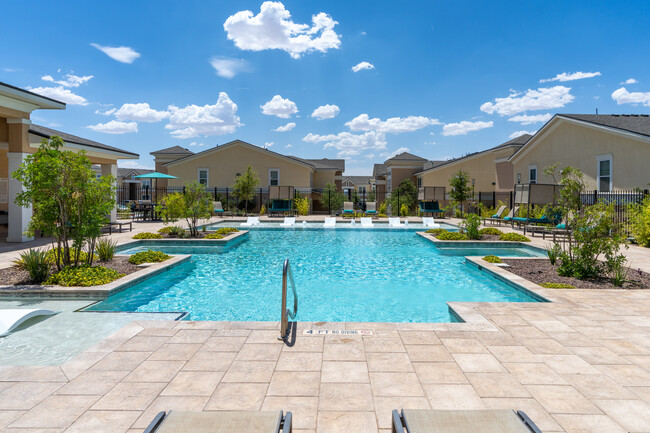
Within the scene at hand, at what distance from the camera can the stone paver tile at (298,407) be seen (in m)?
2.58

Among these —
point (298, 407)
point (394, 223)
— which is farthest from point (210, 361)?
point (394, 223)

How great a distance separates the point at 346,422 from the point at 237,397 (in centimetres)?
92

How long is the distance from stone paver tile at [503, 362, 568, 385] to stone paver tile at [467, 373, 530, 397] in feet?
0.32

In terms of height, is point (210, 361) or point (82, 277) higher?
point (82, 277)

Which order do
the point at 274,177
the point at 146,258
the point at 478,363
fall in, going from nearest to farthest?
the point at 478,363 → the point at 146,258 → the point at 274,177

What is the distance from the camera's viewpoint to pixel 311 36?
1888 centimetres

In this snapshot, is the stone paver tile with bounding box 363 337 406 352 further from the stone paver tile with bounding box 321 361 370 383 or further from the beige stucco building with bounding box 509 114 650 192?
the beige stucco building with bounding box 509 114 650 192

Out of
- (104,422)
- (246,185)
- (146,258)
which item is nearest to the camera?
(104,422)

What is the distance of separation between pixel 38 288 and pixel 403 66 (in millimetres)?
20386

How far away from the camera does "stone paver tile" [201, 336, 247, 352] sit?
392 centimetres

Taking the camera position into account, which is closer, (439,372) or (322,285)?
(439,372)

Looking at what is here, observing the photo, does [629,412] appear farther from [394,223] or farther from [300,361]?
[394,223]

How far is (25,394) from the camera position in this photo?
2.99m

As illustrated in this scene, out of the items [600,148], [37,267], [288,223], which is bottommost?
[37,267]
